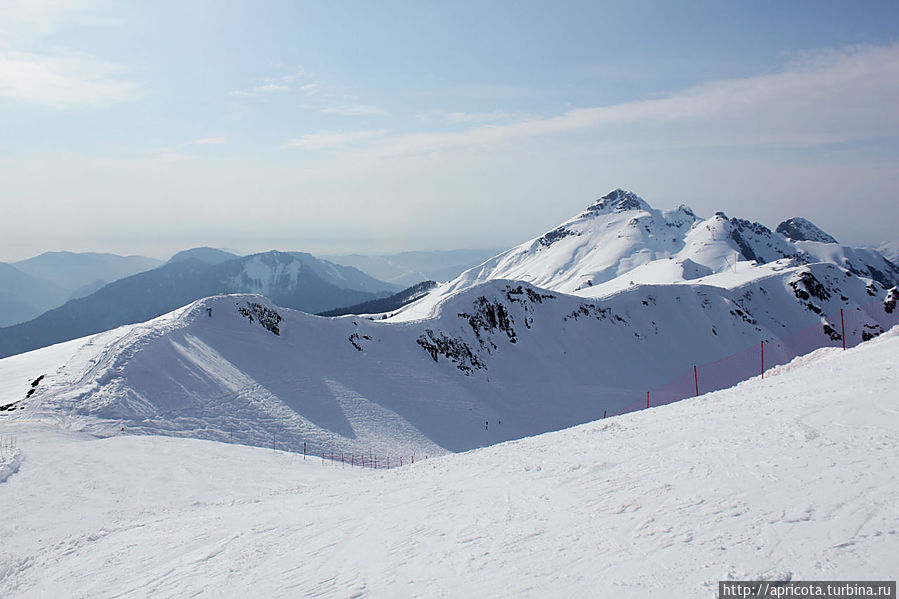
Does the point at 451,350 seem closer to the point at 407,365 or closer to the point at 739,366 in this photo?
the point at 407,365

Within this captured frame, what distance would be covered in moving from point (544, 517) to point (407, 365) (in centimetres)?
4635

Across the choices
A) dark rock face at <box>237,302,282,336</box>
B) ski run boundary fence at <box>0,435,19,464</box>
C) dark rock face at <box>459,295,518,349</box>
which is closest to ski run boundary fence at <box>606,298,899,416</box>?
dark rock face at <box>459,295,518,349</box>

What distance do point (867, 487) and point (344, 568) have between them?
9438mm

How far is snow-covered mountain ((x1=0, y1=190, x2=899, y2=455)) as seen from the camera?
36469mm

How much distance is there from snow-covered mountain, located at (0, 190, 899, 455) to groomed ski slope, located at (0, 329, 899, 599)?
58.0 ft

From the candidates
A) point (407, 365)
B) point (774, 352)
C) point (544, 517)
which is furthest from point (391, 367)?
point (774, 352)

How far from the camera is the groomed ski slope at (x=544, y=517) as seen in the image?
7.53 m

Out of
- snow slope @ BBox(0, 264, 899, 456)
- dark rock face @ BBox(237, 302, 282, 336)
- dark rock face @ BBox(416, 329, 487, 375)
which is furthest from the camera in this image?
dark rock face @ BBox(416, 329, 487, 375)

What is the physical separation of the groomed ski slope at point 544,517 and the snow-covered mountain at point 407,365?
17685 mm

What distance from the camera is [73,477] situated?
18844 millimetres

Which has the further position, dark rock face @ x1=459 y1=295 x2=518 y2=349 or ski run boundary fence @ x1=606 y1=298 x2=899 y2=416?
dark rock face @ x1=459 y1=295 x2=518 y2=349

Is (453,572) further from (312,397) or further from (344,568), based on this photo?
(312,397)

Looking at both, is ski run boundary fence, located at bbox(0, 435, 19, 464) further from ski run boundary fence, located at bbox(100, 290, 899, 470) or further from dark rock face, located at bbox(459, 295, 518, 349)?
dark rock face, located at bbox(459, 295, 518, 349)

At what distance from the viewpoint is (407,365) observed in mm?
56062
